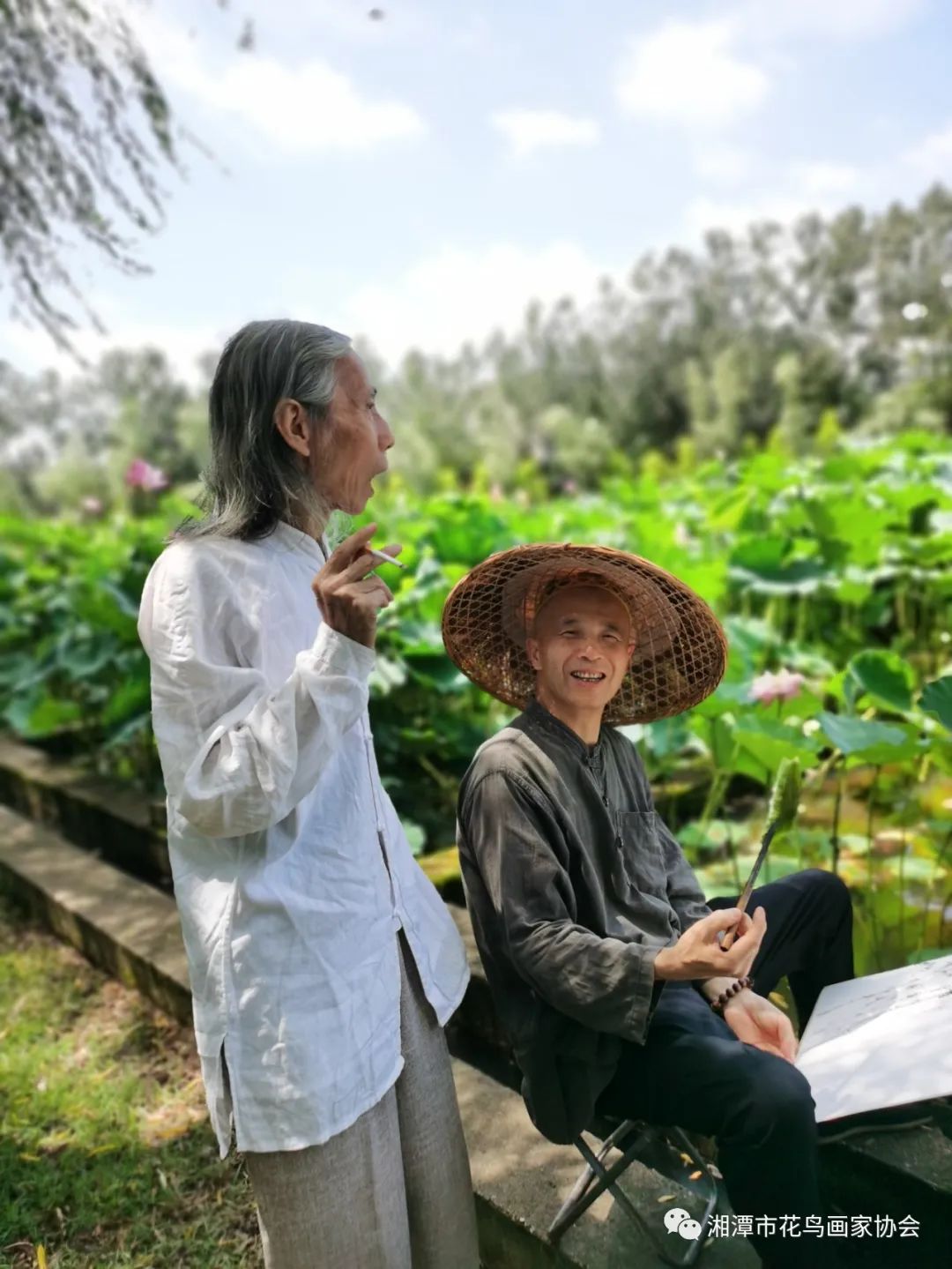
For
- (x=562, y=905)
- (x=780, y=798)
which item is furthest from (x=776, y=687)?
(x=562, y=905)

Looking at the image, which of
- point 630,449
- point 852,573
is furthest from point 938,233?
point 852,573

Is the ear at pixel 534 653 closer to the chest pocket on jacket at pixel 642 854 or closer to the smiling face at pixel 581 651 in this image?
the smiling face at pixel 581 651

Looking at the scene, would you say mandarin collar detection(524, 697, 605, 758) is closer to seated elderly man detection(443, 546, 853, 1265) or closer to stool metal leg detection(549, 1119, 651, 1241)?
seated elderly man detection(443, 546, 853, 1265)

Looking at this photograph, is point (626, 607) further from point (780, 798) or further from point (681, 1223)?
point (681, 1223)

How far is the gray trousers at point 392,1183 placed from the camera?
1354 mm

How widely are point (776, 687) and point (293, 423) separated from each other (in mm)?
1457

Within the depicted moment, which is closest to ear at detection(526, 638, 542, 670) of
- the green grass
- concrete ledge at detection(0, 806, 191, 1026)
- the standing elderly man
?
the standing elderly man

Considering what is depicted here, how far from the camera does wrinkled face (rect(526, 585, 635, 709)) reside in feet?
4.96

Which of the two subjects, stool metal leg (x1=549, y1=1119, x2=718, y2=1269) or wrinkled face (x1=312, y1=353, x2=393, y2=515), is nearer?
wrinkled face (x1=312, y1=353, x2=393, y2=515)

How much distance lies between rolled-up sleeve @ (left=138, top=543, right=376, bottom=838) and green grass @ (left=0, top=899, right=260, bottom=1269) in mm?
1138

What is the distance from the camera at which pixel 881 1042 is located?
133 cm

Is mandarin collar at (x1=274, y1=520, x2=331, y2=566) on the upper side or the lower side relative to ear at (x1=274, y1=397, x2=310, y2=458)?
lower

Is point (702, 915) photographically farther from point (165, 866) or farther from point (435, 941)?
point (165, 866)

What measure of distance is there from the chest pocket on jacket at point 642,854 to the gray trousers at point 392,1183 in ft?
1.20
